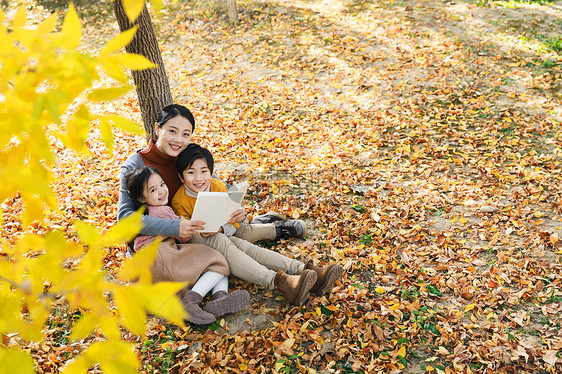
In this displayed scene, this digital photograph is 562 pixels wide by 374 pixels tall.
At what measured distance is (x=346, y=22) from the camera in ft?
30.5

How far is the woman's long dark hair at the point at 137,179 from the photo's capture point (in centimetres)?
321

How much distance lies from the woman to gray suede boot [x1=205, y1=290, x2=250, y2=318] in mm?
212

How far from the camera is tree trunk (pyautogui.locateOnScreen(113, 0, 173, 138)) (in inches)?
169

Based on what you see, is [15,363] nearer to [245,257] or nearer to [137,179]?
[137,179]

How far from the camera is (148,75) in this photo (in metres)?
4.46

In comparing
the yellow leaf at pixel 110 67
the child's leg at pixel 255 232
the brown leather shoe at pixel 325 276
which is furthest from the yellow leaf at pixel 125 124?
the child's leg at pixel 255 232

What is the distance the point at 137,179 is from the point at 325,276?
158cm

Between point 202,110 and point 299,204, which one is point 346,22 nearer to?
point 202,110

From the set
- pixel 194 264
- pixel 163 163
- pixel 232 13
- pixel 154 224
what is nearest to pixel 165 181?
pixel 163 163

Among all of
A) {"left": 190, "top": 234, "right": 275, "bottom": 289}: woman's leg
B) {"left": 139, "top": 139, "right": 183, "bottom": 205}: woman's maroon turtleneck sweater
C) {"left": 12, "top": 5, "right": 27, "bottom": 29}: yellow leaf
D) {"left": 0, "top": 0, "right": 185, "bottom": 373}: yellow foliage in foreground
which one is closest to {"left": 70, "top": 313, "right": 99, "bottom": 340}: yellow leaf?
{"left": 0, "top": 0, "right": 185, "bottom": 373}: yellow foliage in foreground

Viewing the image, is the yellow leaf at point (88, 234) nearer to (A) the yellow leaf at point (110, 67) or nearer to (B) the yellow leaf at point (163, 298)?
(B) the yellow leaf at point (163, 298)

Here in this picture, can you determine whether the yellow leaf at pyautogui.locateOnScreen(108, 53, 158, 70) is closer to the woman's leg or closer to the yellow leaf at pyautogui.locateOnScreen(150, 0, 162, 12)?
the yellow leaf at pyautogui.locateOnScreen(150, 0, 162, 12)

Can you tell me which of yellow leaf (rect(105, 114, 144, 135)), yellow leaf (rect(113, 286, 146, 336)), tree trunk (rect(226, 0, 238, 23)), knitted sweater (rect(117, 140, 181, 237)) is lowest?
knitted sweater (rect(117, 140, 181, 237))

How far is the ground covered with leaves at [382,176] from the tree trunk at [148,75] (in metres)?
1.02
